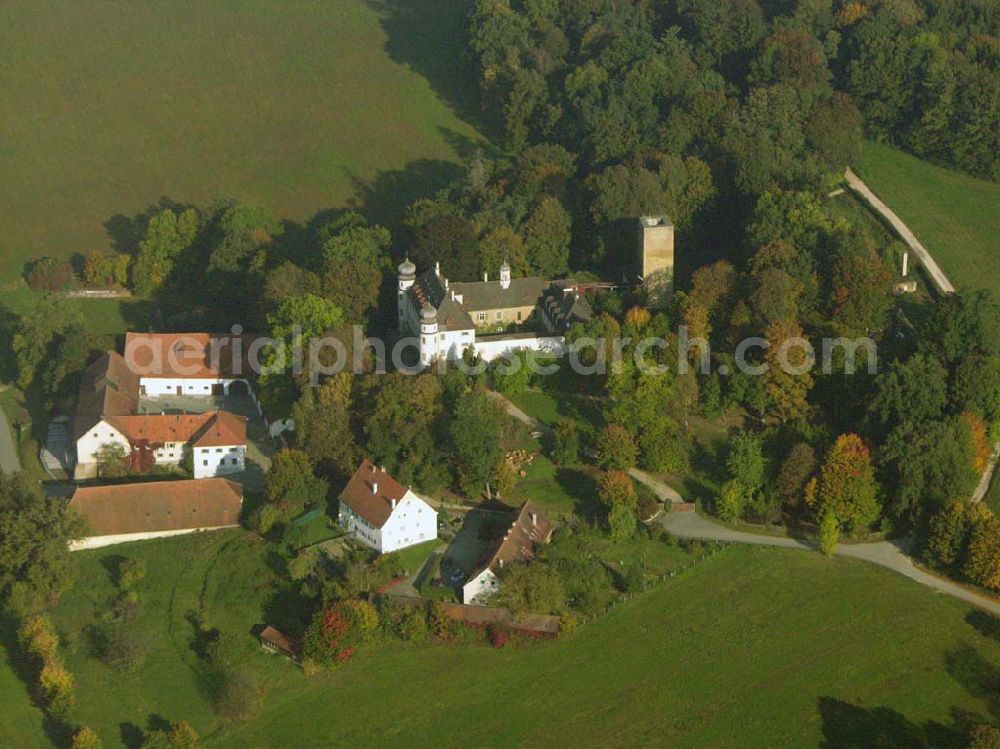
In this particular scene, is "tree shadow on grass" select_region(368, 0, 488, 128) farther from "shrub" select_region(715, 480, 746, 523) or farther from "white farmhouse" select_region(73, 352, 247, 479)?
"shrub" select_region(715, 480, 746, 523)

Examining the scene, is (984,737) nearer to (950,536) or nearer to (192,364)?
(950,536)

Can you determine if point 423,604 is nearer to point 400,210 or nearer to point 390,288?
point 390,288

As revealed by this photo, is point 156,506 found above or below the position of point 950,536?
above

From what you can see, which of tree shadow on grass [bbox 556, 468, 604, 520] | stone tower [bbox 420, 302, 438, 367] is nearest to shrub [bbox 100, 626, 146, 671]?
tree shadow on grass [bbox 556, 468, 604, 520]

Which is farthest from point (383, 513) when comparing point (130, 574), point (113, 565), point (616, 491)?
point (113, 565)

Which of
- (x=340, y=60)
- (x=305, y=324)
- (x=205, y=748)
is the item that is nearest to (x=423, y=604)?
(x=205, y=748)

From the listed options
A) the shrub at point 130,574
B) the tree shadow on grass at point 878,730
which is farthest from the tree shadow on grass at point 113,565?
the tree shadow on grass at point 878,730

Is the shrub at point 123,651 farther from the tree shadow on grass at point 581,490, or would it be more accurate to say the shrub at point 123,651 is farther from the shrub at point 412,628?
the tree shadow on grass at point 581,490
